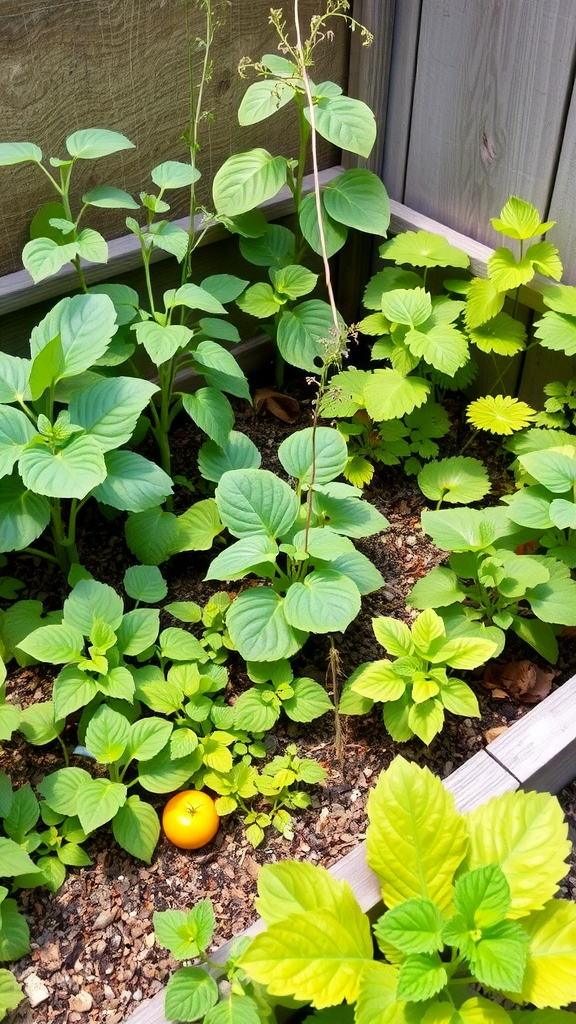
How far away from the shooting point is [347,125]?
1951mm

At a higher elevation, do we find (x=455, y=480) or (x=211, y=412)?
(x=211, y=412)

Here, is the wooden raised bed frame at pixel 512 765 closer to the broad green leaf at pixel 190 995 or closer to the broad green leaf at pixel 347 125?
the broad green leaf at pixel 190 995

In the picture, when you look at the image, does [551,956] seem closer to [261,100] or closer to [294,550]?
[294,550]

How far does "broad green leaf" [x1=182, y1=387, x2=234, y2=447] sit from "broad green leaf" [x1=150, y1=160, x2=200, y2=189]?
1.56 ft

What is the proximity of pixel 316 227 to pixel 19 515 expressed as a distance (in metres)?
1.07

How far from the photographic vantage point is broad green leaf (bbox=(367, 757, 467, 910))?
53.9 inches

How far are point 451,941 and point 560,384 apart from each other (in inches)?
55.8

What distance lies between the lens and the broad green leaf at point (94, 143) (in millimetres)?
1724

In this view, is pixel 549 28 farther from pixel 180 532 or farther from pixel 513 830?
pixel 513 830

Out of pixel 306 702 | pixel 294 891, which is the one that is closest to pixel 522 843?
pixel 294 891

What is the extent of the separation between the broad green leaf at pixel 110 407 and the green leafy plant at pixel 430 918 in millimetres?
858

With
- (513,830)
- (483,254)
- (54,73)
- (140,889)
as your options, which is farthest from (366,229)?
(140,889)

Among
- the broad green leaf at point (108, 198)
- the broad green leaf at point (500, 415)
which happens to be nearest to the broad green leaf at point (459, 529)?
the broad green leaf at point (500, 415)

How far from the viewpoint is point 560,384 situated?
2133mm
